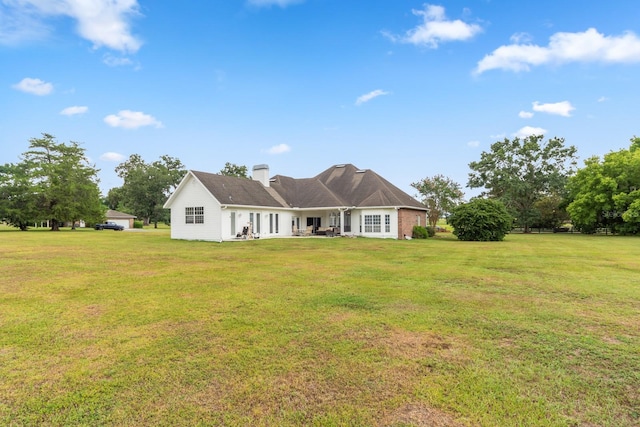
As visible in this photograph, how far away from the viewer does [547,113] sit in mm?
29688

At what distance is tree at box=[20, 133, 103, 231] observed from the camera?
36.9 meters

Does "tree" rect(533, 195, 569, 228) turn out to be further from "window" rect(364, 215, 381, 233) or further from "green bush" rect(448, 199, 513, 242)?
"window" rect(364, 215, 381, 233)

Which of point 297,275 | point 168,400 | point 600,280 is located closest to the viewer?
point 168,400

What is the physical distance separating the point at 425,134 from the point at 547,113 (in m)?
12.3

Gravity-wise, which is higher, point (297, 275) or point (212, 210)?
point (212, 210)

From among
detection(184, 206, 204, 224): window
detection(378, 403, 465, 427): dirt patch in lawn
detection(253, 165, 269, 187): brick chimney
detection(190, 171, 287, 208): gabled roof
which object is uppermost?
detection(253, 165, 269, 187): brick chimney

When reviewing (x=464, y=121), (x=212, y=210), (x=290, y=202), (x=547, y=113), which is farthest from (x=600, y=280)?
(x=547, y=113)

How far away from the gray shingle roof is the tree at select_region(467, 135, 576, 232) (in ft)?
55.1

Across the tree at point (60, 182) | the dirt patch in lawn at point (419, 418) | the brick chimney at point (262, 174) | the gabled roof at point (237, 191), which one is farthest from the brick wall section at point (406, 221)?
the tree at point (60, 182)

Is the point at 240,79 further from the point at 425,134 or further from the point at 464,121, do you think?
the point at 464,121

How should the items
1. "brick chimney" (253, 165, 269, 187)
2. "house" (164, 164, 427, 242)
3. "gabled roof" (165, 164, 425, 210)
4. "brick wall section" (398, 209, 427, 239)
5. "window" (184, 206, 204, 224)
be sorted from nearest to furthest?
1. "house" (164, 164, 427, 242)
2. "window" (184, 206, 204, 224)
3. "gabled roof" (165, 164, 425, 210)
4. "brick wall section" (398, 209, 427, 239)
5. "brick chimney" (253, 165, 269, 187)

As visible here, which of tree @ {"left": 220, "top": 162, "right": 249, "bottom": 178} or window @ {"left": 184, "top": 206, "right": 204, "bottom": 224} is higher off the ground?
tree @ {"left": 220, "top": 162, "right": 249, "bottom": 178}

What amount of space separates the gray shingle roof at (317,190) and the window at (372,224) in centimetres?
113

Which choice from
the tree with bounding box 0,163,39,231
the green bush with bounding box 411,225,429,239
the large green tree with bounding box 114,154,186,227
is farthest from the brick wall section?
the large green tree with bounding box 114,154,186,227
